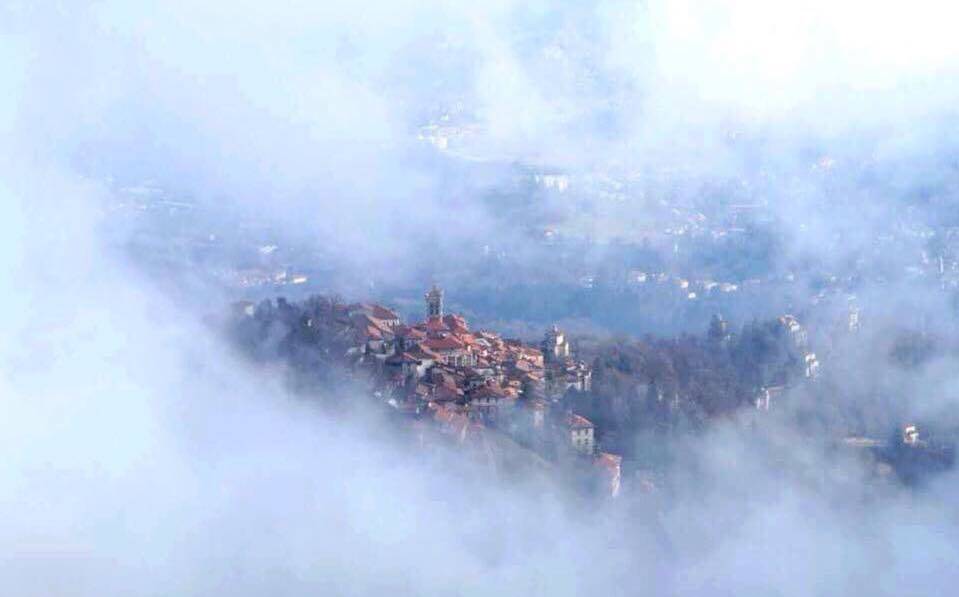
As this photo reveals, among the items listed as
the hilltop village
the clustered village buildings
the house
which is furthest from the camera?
the house

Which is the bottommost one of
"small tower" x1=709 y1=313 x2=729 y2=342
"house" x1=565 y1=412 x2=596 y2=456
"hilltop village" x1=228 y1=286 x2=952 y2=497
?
"house" x1=565 y1=412 x2=596 y2=456

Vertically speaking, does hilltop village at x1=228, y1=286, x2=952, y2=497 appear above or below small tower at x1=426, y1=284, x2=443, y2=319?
below

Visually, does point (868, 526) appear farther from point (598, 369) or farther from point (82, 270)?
point (82, 270)

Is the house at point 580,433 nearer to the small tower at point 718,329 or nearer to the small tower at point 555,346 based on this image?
the small tower at point 555,346

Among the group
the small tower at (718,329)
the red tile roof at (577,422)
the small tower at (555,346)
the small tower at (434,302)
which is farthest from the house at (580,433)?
the small tower at (718,329)

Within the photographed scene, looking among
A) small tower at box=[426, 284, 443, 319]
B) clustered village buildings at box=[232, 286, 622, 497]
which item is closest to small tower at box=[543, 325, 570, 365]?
clustered village buildings at box=[232, 286, 622, 497]

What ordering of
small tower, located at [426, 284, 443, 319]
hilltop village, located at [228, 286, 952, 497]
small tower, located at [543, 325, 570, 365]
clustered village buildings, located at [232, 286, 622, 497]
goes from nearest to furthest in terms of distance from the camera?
hilltop village, located at [228, 286, 952, 497]
clustered village buildings, located at [232, 286, 622, 497]
small tower, located at [543, 325, 570, 365]
small tower, located at [426, 284, 443, 319]

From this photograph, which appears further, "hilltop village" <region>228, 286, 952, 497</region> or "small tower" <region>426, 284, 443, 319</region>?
"small tower" <region>426, 284, 443, 319</region>

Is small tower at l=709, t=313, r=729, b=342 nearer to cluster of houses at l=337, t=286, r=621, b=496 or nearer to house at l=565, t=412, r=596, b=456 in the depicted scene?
cluster of houses at l=337, t=286, r=621, b=496
